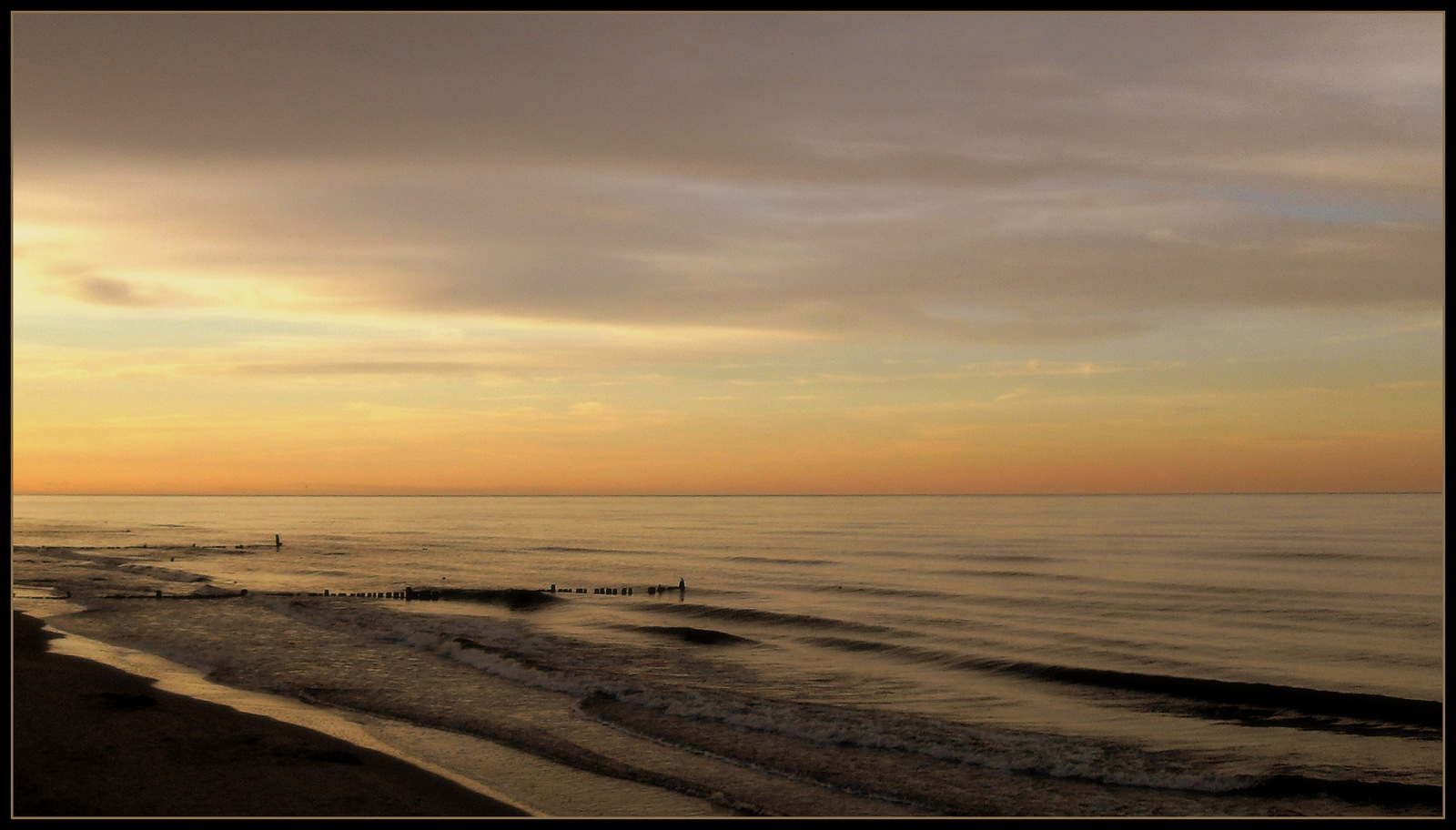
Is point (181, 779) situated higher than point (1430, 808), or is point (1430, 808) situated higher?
point (181, 779)

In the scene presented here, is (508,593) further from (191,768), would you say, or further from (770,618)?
(191,768)

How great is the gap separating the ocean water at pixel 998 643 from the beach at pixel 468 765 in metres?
1.09

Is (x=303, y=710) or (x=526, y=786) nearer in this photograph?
(x=526, y=786)

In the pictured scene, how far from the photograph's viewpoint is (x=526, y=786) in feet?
53.4

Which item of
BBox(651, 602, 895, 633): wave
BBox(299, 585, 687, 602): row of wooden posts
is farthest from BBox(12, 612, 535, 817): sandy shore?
BBox(299, 585, 687, 602): row of wooden posts

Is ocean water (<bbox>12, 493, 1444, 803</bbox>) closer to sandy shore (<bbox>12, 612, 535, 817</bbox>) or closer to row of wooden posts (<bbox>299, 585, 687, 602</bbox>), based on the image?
row of wooden posts (<bbox>299, 585, 687, 602</bbox>)

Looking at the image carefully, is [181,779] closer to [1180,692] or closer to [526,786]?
[526,786]

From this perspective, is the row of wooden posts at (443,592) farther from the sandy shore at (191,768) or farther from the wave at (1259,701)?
the sandy shore at (191,768)

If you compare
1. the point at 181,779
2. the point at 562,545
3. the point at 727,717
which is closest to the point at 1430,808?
the point at 727,717

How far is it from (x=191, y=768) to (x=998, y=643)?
2754 cm

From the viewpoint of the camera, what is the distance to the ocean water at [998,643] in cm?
2128

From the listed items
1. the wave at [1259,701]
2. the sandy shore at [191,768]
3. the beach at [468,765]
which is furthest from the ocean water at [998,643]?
the sandy shore at [191,768]

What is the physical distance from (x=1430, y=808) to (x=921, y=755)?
8.85 metres

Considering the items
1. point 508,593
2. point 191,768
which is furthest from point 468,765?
point 508,593
